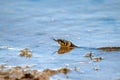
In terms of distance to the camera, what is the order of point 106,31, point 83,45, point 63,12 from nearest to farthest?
point 83,45, point 106,31, point 63,12

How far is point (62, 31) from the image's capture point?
987 cm

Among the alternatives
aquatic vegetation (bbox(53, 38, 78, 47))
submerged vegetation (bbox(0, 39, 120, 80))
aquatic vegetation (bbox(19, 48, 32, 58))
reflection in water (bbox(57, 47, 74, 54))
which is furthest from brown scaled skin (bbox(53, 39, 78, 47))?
aquatic vegetation (bbox(19, 48, 32, 58))

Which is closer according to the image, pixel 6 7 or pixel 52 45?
pixel 52 45

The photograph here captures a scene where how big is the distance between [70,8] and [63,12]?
0.46 metres

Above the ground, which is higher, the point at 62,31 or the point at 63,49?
the point at 62,31

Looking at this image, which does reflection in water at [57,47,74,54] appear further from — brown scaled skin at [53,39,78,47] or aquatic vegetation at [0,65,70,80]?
aquatic vegetation at [0,65,70,80]

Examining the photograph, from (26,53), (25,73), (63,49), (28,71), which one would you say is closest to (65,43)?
(63,49)

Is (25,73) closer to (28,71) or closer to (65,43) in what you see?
(28,71)

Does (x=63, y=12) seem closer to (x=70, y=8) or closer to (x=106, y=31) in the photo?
(x=70, y=8)

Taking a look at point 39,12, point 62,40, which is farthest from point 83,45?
point 39,12

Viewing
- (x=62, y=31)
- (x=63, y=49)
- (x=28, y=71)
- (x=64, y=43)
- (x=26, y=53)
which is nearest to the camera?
(x=28, y=71)

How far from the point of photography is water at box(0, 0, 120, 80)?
6965mm

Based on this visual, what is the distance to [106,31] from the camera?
9547mm

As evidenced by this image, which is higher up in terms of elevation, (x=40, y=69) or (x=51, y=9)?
(x=51, y=9)
